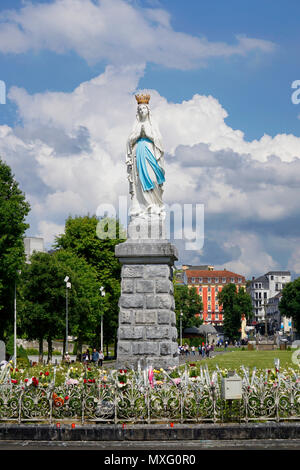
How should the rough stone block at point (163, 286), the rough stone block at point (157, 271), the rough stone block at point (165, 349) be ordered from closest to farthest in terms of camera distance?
the rough stone block at point (165, 349) < the rough stone block at point (163, 286) < the rough stone block at point (157, 271)

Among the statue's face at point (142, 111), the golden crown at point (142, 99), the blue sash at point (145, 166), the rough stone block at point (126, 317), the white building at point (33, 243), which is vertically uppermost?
the white building at point (33, 243)

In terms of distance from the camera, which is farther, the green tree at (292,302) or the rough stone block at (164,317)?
the green tree at (292,302)

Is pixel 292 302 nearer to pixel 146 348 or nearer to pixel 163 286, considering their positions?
pixel 163 286

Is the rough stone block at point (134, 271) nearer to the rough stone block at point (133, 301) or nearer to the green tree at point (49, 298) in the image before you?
the rough stone block at point (133, 301)

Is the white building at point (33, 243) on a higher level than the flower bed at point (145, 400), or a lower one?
higher

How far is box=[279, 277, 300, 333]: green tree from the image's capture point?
108 meters

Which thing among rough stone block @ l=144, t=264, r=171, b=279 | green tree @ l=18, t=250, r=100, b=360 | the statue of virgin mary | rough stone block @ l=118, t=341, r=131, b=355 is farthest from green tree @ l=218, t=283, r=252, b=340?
rough stone block @ l=118, t=341, r=131, b=355

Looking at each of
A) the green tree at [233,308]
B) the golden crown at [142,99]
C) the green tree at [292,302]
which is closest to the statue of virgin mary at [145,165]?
the golden crown at [142,99]

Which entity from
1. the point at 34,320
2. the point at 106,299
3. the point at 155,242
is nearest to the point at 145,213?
the point at 155,242

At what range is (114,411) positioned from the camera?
1356cm

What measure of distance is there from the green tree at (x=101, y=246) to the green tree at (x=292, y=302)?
55.3m

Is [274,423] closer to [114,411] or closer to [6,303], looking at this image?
[114,411]

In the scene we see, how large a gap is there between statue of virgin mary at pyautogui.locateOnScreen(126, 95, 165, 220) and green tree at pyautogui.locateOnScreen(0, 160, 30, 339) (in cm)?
2175

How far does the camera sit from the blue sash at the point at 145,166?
18.4 metres
